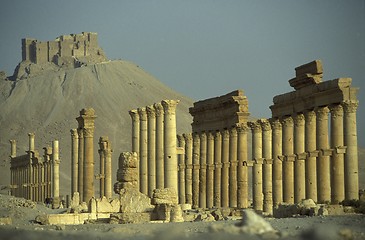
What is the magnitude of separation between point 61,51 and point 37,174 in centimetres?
9541

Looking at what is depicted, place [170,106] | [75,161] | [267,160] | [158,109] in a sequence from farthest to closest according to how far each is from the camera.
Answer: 1. [75,161]
2. [158,109]
3. [170,106]
4. [267,160]

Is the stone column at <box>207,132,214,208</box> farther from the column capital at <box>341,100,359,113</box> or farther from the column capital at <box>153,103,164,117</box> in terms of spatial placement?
the column capital at <box>341,100,359,113</box>

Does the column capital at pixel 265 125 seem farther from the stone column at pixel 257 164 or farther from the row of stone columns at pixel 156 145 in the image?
the row of stone columns at pixel 156 145

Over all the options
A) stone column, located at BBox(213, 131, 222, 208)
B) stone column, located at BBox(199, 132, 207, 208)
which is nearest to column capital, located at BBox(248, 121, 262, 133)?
stone column, located at BBox(213, 131, 222, 208)

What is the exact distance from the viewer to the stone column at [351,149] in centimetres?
3488

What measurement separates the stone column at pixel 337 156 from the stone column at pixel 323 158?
0.98 meters

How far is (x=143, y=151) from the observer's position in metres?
47.7

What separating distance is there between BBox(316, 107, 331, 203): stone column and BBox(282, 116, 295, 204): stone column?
123 inches

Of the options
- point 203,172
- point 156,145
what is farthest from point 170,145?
point 203,172

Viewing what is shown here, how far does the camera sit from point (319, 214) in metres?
28.5

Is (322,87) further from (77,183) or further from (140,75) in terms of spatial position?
(140,75)

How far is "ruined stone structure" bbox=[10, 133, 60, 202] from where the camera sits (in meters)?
69.0

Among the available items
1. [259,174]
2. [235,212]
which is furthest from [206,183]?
[235,212]

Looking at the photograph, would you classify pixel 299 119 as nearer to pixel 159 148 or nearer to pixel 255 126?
pixel 255 126
